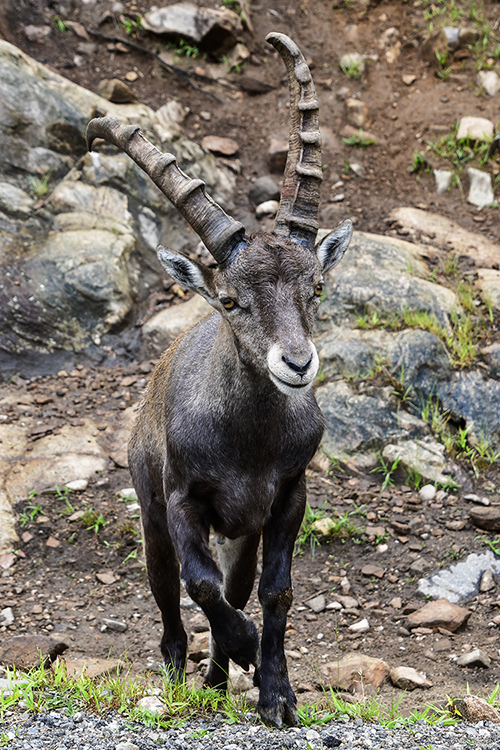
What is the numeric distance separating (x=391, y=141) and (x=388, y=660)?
8467 mm

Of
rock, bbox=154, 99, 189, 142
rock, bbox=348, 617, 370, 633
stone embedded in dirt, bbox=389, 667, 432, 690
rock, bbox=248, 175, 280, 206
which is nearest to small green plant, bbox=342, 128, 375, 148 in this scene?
rock, bbox=248, 175, 280, 206

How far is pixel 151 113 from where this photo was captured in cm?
1128

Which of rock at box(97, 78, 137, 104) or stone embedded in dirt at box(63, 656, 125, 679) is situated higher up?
rock at box(97, 78, 137, 104)

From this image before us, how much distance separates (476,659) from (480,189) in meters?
7.36

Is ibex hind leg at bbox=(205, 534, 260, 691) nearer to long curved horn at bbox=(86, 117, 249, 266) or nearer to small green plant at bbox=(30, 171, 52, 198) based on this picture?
long curved horn at bbox=(86, 117, 249, 266)

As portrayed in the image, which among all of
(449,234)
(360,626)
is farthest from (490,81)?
(360,626)

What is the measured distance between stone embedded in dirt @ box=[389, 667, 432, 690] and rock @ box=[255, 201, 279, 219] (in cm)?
712

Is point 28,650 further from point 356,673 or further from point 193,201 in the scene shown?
point 193,201

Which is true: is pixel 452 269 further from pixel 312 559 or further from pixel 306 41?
pixel 306 41

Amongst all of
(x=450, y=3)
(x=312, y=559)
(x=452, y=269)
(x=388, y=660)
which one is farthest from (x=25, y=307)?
(x=450, y=3)

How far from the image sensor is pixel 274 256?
4.11 metres

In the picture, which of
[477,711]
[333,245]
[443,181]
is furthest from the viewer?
[443,181]

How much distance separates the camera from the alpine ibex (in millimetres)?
4082

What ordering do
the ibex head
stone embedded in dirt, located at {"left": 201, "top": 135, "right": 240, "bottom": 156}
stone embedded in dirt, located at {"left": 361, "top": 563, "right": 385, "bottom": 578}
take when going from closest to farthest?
the ibex head < stone embedded in dirt, located at {"left": 361, "top": 563, "right": 385, "bottom": 578} < stone embedded in dirt, located at {"left": 201, "top": 135, "right": 240, "bottom": 156}
